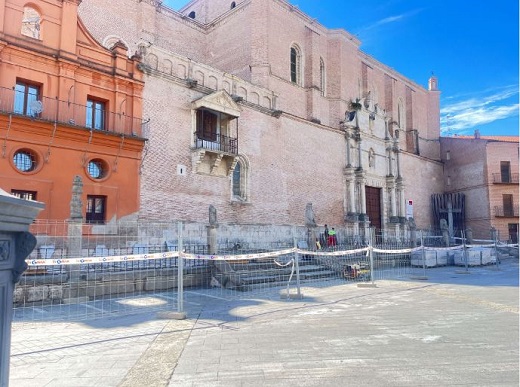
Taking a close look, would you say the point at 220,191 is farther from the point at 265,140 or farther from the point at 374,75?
the point at 374,75

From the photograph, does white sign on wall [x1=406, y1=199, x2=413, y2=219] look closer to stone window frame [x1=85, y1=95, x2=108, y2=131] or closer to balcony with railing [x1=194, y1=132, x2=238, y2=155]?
balcony with railing [x1=194, y1=132, x2=238, y2=155]

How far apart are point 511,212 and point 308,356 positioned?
35.3 metres

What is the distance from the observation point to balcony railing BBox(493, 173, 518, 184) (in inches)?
1310

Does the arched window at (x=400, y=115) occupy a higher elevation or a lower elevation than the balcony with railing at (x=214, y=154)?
higher

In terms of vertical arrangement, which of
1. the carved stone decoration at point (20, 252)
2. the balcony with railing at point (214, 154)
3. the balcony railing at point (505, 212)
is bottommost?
the carved stone decoration at point (20, 252)

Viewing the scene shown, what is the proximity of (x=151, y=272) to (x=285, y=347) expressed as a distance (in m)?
6.71

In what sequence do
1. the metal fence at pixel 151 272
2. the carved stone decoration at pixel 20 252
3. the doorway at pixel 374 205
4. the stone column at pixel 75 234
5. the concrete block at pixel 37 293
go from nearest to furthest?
the carved stone decoration at pixel 20 252
the metal fence at pixel 151 272
the concrete block at pixel 37 293
the stone column at pixel 75 234
the doorway at pixel 374 205

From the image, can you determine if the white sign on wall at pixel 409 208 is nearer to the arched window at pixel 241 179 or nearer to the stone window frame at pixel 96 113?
the arched window at pixel 241 179

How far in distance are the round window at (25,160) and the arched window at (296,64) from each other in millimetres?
17037

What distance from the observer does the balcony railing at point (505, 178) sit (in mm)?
33281

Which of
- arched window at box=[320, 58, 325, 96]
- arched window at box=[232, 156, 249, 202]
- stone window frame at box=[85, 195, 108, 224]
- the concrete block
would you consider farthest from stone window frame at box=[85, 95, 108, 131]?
arched window at box=[320, 58, 325, 96]

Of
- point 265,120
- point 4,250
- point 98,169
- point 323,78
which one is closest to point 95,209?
point 98,169

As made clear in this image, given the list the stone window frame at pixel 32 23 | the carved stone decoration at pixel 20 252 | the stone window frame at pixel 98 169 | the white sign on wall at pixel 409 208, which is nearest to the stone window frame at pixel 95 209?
the stone window frame at pixel 98 169

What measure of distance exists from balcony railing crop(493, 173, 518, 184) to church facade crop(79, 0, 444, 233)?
516cm
